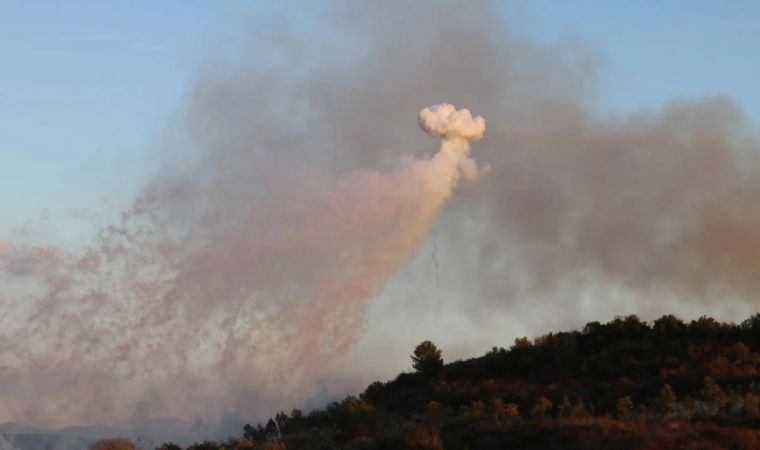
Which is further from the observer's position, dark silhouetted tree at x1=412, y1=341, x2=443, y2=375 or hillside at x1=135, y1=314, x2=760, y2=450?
dark silhouetted tree at x1=412, y1=341, x2=443, y2=375

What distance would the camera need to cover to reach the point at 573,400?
4747cm

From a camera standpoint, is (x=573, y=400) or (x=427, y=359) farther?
(x=427, y=359)

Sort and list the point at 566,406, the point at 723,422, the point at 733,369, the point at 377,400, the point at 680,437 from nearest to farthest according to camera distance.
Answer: the point at 680,437
the point at 723,422
the point at 566,406
the point at 733,369
the point at 377,400

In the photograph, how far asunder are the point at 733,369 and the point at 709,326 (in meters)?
10.0

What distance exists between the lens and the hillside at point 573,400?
34.1 m

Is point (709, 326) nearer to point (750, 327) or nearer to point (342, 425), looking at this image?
point (750, 327)

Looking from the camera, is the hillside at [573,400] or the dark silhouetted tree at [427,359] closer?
the hillside at [573,400]

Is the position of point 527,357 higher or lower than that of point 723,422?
higher

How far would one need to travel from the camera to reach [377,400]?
A: 57.8m

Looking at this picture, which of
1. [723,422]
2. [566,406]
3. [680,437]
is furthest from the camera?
[566,406]

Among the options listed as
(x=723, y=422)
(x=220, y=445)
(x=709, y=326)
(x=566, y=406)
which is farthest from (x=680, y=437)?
(x=709, y=326)

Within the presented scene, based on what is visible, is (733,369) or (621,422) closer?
(621,422)

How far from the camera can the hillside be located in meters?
34.1

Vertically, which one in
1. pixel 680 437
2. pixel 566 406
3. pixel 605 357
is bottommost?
pixel 680 437
